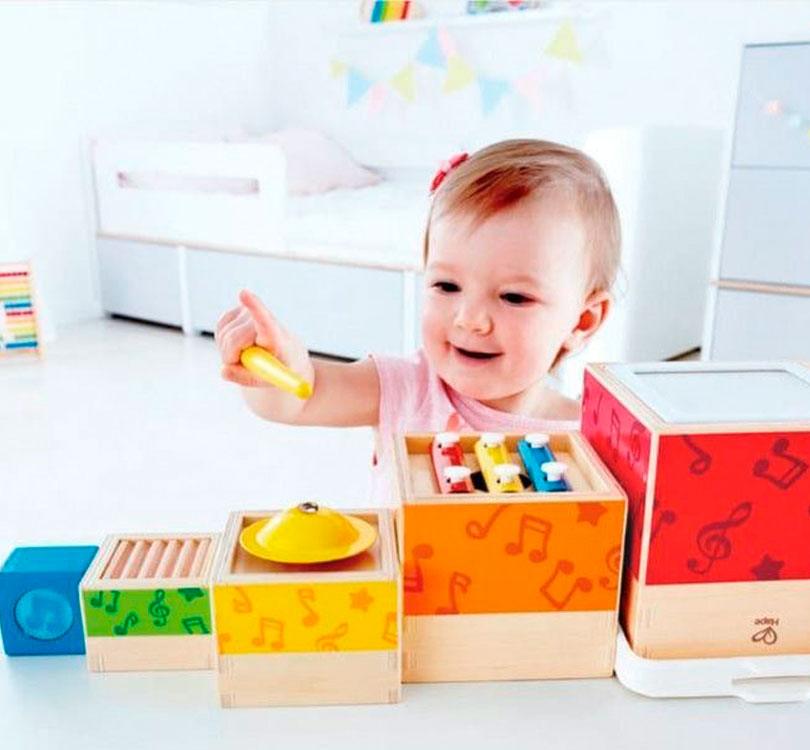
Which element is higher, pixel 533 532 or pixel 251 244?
pixel 533 532

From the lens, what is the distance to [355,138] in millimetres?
3709

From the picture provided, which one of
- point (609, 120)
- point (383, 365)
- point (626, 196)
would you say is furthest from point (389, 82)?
point (383, 365)

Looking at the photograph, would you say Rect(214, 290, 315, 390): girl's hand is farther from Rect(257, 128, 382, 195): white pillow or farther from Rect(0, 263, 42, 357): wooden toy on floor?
Rect(257, 128, 382, 195): white pillow

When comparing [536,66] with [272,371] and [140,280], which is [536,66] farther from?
[272,371]

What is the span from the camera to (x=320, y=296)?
2811 millimetres

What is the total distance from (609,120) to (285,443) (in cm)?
174

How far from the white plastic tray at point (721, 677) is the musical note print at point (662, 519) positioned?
0.07 meters

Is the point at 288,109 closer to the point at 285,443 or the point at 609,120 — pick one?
the point at 609,120

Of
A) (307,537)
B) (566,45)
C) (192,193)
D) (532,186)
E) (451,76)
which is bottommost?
(192,193)

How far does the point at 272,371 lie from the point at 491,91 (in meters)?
2.95

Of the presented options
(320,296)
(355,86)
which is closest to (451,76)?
(355,86)

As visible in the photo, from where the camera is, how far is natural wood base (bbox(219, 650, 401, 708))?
48cm

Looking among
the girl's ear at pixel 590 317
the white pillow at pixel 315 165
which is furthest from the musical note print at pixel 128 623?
the white pillow at pixel 315 165

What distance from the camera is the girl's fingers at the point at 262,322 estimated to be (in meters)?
0.58
